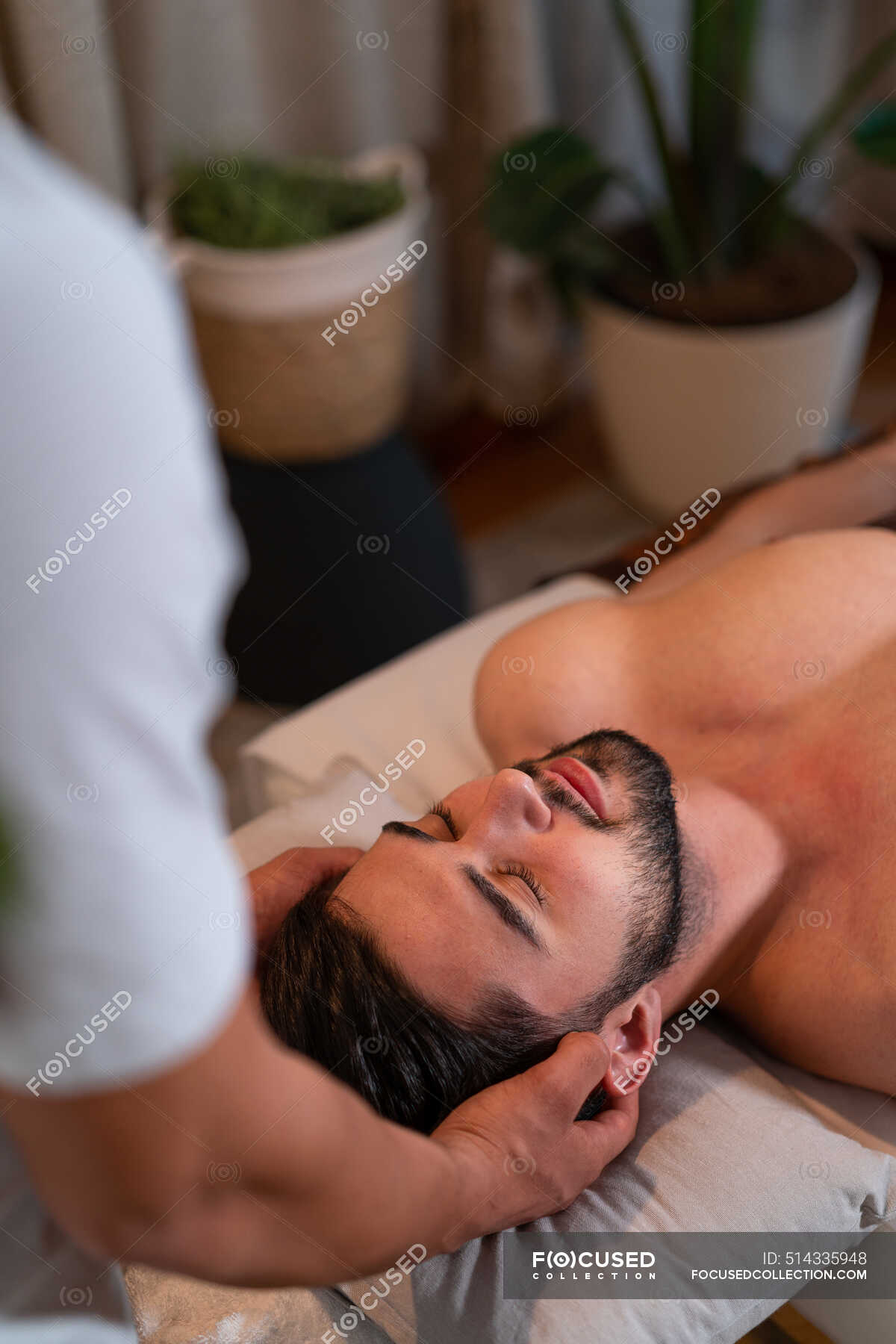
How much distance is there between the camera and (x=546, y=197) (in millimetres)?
2346

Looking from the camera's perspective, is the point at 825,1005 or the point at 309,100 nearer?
the point at 825,1005

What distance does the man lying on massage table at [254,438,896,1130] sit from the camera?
3.37 ft

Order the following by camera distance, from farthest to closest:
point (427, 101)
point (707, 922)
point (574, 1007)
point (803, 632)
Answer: point (427, 101), point (803, 632), point (707, 922), point (574, 1007)

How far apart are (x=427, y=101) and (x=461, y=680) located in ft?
5.51

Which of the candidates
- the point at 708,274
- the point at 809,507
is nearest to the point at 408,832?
the point at 809,507

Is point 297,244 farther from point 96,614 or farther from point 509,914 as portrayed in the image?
point 96,614

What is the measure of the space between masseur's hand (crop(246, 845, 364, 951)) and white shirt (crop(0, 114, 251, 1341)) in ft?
2.16

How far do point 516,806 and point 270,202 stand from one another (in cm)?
143

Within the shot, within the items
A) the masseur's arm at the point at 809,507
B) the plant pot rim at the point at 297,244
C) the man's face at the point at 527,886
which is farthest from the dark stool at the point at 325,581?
the man's face at the point at 527,886

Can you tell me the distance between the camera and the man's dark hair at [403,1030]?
39.9 inches

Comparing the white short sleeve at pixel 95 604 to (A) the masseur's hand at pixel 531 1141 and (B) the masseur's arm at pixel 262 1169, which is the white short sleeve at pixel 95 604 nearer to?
(B) the masseur's arm at pixel 262 1169

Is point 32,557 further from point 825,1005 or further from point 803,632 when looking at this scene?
point 803,632

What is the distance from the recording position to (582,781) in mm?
1106

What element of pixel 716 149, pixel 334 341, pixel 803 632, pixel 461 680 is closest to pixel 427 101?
pixel 716 149
